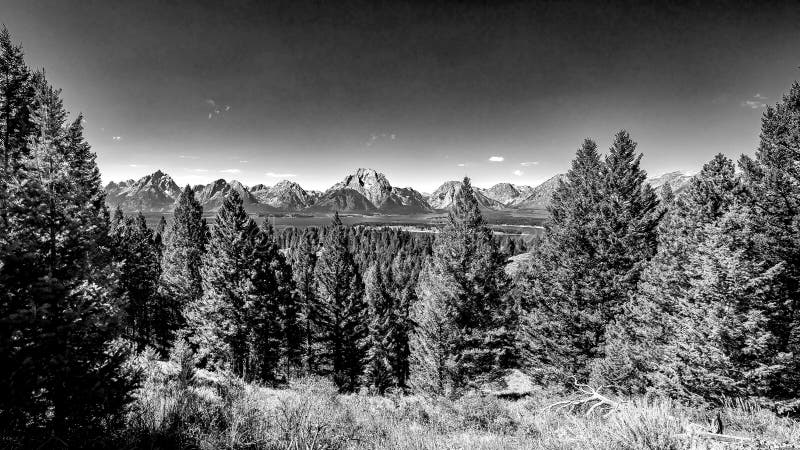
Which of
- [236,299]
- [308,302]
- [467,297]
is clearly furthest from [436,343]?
[308,302]

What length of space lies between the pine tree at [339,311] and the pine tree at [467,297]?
906 cm

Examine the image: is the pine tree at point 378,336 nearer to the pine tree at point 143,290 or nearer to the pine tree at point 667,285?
the pine tree at point 667,285

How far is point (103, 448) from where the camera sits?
169 inches

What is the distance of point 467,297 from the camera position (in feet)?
59.1

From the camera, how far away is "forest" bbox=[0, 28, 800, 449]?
516 centimetres

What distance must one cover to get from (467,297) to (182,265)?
79.9 ft

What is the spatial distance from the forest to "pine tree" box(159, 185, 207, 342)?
0.21 meters

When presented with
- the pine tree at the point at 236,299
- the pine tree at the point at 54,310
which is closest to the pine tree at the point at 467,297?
the pine tree at the point at 236,299

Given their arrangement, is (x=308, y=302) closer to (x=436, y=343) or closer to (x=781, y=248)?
(x=436, y=343)

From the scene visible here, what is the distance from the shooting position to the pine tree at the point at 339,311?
1022 inches

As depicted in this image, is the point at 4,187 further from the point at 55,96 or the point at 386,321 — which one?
the point at 386,321

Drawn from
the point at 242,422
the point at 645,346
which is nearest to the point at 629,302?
the point at 645,346

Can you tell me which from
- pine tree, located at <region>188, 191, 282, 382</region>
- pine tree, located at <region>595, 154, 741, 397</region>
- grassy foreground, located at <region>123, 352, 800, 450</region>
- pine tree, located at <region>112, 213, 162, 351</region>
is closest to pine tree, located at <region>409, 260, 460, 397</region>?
pine tree, located at <region>595, 154, 741, 397</region>

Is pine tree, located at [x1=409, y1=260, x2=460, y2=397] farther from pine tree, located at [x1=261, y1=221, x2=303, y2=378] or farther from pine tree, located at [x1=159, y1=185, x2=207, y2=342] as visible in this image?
pine tree, located at [x1=159, y1=185, x2=207, y2=342]
